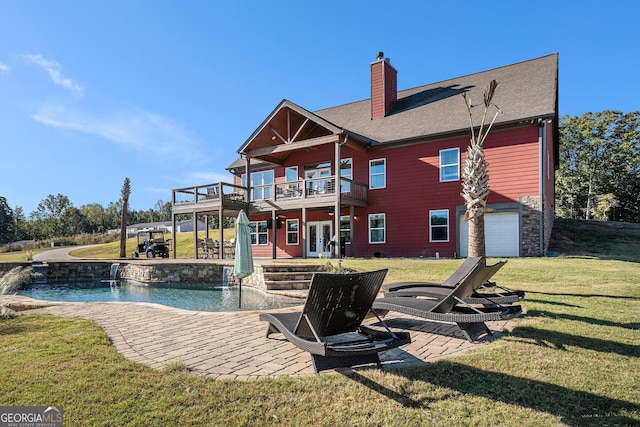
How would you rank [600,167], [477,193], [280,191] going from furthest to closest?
[600,167] < [280,191] < [477,193]

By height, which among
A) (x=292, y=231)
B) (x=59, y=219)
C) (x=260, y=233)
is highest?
(x=59, y=219)

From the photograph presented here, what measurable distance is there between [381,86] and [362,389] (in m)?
18.5

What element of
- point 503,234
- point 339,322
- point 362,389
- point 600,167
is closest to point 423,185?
point 503,234

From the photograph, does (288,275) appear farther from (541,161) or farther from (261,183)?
(261,183)

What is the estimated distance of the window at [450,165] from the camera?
50.8 ft

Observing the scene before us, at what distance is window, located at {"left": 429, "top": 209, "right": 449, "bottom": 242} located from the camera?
1563cm

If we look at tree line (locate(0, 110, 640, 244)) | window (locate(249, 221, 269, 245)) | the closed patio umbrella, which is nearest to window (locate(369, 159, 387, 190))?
window (locate(249, 221, 269, 245))

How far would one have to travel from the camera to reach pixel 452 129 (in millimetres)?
15180

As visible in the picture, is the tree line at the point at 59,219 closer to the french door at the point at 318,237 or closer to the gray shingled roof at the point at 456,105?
the french door at the point at 318,237

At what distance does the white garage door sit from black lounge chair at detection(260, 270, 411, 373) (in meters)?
12.8

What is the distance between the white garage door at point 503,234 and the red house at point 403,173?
38 millimetres

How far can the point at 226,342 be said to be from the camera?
14.2ft

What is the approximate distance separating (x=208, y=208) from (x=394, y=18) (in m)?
12.8

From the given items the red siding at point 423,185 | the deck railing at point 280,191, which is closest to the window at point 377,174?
the red siding at point 423,185
